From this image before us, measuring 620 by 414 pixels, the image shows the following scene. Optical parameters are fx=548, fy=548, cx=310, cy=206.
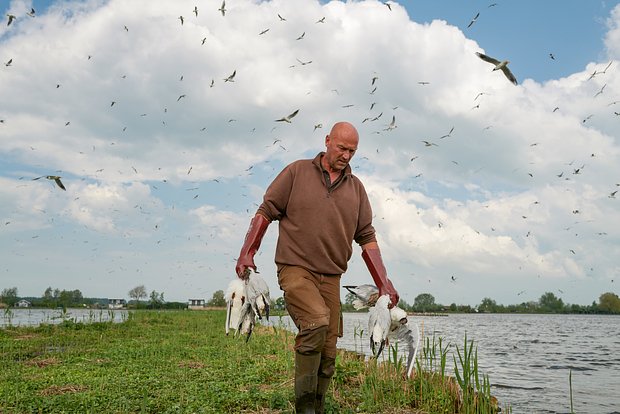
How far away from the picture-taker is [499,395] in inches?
396

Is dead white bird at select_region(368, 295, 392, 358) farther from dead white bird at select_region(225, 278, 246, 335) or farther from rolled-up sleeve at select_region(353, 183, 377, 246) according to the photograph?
dead white bird at select_region(225, 278, 246, 335)

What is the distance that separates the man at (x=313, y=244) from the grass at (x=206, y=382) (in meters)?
1.12

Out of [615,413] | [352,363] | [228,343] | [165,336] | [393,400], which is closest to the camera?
[393,400]

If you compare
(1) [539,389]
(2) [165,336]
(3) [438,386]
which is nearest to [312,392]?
(3) [438,386]

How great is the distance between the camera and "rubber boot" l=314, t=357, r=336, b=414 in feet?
15.9

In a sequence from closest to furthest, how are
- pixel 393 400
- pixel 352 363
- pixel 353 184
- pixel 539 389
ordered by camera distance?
pixel 353 184
pixel 393 400
pixel 352 363
pixel 539 389

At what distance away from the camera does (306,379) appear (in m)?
4.56

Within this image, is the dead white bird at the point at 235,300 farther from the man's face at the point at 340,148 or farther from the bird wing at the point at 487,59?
the bird wing at the point at 487,59

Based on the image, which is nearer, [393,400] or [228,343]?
[393,400]

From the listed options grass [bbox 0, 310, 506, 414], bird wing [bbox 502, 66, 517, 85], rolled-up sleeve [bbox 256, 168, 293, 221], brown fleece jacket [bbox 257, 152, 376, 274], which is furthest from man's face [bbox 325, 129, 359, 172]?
grass [bbox 0, 310, 506, 414]

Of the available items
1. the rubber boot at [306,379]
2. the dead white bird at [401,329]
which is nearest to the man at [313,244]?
the rubber boot at [306,379]

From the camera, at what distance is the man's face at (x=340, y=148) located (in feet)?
15.6

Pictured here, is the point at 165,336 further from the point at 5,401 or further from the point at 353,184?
the point at 353,184

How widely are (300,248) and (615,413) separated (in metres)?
7.53
